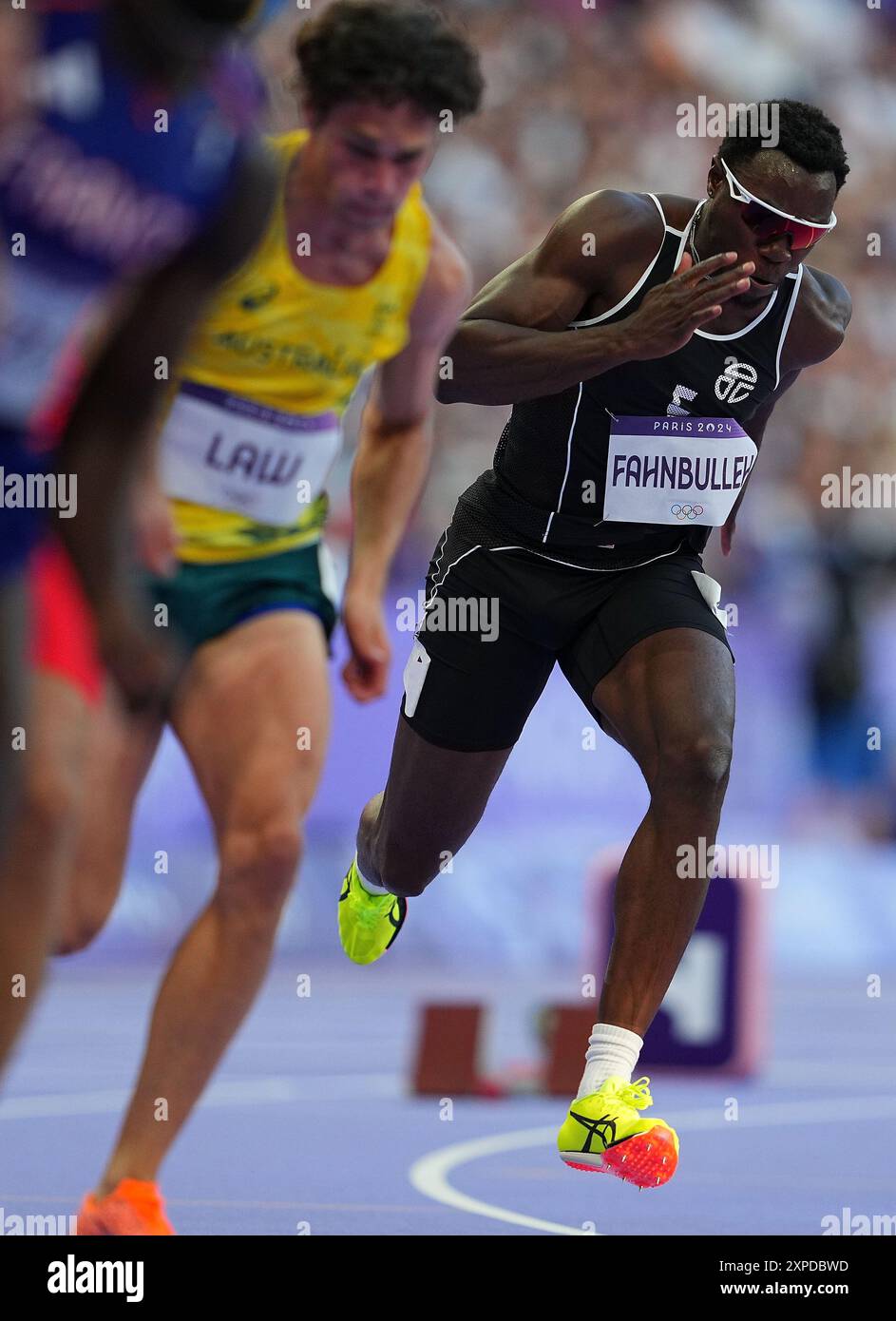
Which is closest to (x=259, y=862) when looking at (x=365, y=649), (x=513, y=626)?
(x=365, y=649)

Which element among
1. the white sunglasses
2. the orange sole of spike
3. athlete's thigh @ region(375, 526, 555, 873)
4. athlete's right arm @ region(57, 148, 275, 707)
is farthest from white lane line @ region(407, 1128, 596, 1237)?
the white sunglasses

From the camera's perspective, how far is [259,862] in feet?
13.5

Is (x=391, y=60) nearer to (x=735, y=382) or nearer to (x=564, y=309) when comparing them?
(x=564, y=309)

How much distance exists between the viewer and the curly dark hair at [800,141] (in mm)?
4906

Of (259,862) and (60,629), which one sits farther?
(259,862)

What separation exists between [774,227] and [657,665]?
106 centimetres

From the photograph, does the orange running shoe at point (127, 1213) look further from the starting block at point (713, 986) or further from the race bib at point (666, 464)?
the starting block at point (713, 986)

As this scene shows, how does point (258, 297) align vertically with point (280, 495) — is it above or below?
above

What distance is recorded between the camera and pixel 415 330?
14.7 feet

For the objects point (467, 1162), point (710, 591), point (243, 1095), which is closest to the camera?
point (710, 591)

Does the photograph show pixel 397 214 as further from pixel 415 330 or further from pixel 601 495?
pixel 601 495

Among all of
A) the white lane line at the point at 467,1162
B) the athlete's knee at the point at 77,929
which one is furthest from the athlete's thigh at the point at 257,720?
the white lane line at the point at 467,1162

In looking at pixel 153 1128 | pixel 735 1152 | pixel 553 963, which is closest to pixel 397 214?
pixel 153 1128

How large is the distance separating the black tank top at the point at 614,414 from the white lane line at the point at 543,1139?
1.62 m
